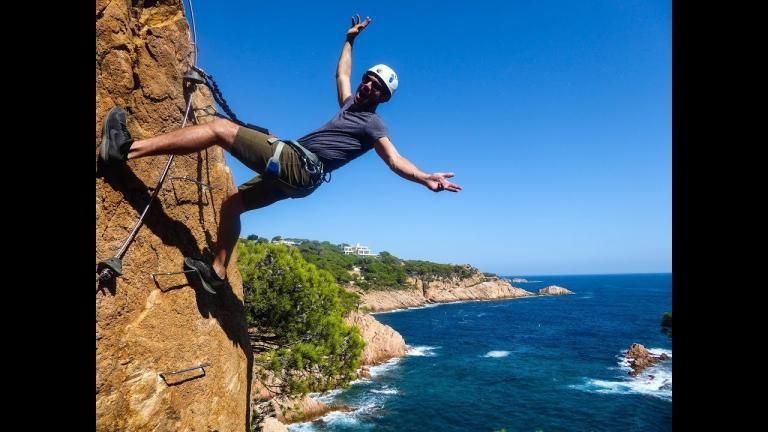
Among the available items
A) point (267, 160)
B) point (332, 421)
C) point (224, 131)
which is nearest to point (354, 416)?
point (332, 421)

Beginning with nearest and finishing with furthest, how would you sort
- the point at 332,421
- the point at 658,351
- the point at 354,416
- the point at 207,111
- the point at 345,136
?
1. the point at 345,136
2. the point at 207,111
3. the point at 332,421
4. the point at 354,416
5. the point at 658,351

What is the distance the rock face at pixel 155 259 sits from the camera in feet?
10.5

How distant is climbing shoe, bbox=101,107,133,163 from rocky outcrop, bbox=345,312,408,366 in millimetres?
34267

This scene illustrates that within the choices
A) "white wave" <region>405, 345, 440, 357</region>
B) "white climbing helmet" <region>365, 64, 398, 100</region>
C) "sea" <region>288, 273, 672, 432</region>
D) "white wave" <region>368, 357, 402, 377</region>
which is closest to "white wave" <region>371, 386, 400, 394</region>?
"sea" <region>288, 273, 672, 432</region>

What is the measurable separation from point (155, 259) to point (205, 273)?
19.4 inches

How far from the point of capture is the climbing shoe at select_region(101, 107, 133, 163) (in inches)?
123

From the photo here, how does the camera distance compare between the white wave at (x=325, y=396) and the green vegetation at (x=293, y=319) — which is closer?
the green vegetation at (x=293, y=319)

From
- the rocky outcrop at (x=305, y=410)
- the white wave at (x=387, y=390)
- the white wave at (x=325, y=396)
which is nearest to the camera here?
the rocky outcrop at (x=305, y=410)

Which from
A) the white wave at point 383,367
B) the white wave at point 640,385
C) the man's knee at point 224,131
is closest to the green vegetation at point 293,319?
the man's knee at point 224,131

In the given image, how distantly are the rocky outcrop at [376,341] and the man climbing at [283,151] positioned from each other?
32872 mm

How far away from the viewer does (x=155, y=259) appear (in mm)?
3654

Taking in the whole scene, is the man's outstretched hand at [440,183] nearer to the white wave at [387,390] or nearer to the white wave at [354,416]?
the white wave at [354,416]

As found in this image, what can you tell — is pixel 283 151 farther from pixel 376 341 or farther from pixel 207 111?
pixel 376 341

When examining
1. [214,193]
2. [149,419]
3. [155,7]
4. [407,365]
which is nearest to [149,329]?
[149,419]
